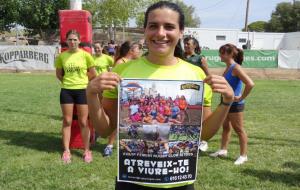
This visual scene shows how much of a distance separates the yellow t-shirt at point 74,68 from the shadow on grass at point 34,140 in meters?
1.26

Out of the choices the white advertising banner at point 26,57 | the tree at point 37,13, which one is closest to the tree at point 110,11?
the tree at point 37,13

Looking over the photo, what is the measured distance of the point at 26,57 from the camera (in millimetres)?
25234

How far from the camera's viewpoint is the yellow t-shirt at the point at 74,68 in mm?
6535

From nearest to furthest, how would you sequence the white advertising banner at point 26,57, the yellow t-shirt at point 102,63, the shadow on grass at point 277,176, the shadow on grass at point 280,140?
the shadow on grass at point 277,176 → the shadow on grass at point 280,140 → the yellow t-shirt at point 102,63 → the white advertising banner at point 26,57

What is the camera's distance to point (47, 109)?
11516 mm

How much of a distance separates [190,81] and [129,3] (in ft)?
147

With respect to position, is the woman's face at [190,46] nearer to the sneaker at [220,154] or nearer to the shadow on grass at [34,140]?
the sneaker at [220,154]

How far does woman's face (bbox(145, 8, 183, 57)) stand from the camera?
96.6 inches

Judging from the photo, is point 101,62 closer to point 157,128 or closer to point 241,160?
point 241,160

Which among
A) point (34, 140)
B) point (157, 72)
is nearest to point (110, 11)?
point (34, 140)

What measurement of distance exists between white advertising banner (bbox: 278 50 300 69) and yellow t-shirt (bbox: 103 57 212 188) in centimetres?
2541

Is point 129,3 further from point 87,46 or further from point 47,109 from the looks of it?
point 87,46

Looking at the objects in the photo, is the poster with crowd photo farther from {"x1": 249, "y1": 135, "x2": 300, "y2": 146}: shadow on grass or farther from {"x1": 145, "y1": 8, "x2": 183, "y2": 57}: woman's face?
{"x1": 249, "y1": 135, "x2": 300, "y2": 146}: shadow on grass

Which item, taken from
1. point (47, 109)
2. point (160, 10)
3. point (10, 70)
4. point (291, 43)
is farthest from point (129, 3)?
point (160, 10)
